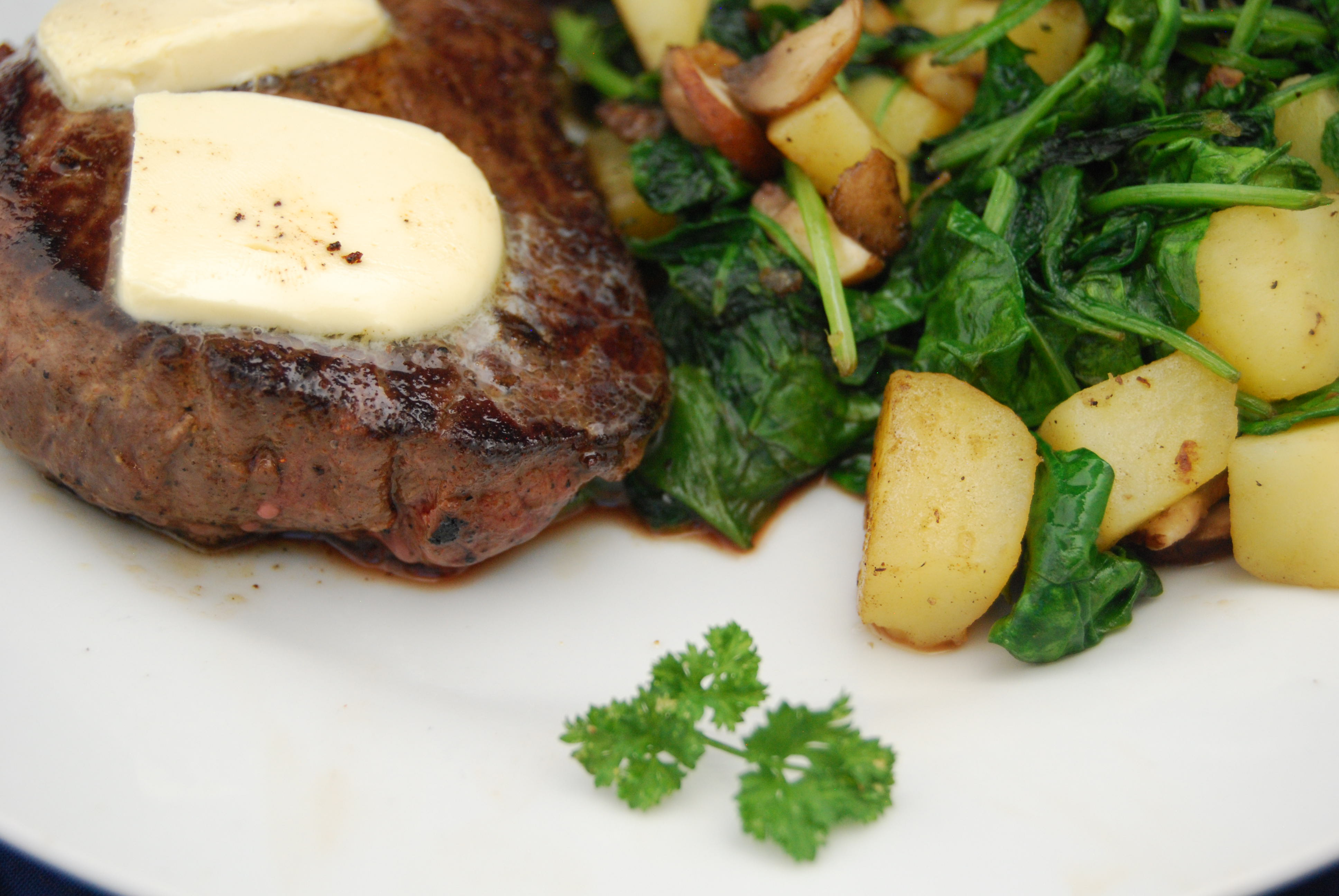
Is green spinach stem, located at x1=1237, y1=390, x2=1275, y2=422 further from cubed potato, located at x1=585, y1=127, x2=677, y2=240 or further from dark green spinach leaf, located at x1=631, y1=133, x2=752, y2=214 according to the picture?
cubed potato, located at x1=585, y1=127, x2=677, y2=240

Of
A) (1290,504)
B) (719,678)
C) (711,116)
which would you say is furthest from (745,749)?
(711,116)

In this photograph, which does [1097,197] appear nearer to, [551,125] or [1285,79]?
[1285,79]

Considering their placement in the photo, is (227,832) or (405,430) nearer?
(227,832)

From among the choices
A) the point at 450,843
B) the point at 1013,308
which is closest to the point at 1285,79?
the point at 1013,308

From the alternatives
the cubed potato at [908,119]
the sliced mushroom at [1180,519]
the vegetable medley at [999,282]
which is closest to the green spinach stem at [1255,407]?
the vegetable medley at [999,282]

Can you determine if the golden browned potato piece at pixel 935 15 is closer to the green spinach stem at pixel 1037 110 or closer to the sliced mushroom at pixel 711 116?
the green spinach stem at pixel 1037 110

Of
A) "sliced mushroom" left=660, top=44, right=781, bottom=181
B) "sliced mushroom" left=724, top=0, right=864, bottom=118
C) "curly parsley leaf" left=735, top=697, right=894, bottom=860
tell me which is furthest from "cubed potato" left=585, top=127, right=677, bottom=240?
"curly parsley leaf" left=735, top=697, right=894, bottom=860

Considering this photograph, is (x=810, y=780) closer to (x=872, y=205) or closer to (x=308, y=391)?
(x=308, y=391)
